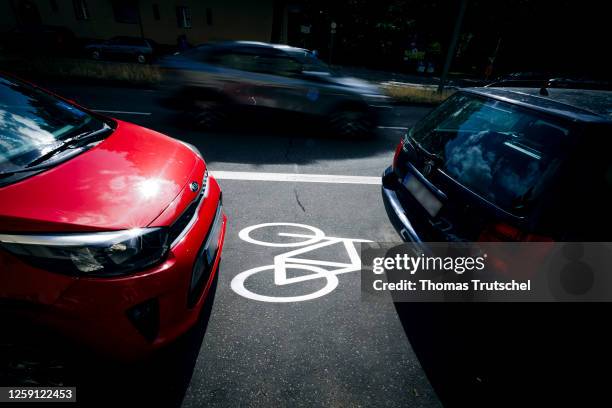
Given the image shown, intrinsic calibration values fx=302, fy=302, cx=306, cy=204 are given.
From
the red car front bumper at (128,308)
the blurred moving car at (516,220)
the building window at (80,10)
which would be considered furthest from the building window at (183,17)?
the red car front bumper at (128,308)

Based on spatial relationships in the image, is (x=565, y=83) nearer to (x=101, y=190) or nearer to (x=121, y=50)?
(x=101, y=190)

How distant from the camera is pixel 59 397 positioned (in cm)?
165

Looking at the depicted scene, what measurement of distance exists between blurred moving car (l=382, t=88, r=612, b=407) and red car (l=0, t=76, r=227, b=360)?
1.70m

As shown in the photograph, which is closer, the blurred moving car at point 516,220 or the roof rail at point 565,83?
the blurred moving car at point 516,220

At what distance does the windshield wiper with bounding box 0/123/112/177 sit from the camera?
1.70m

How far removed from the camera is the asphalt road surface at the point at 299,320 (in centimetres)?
188

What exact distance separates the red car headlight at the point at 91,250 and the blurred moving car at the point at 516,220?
6.22ft

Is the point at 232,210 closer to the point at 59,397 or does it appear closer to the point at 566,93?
the point at 59,397

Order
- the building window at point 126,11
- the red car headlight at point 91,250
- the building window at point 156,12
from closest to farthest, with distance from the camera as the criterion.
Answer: the red car headlight at point 91,250
the building window at point 126,11
the building window at point 156,12

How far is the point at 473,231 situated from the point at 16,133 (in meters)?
3.02

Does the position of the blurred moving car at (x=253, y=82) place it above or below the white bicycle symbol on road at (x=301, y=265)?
above

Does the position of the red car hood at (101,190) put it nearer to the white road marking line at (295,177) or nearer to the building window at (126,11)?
the white road marking line at (295,177)

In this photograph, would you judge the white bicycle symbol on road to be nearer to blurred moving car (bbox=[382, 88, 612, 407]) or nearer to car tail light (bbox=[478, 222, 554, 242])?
blurred moving car (bbox=[382, 88, 612, 407])

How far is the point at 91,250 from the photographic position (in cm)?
144
